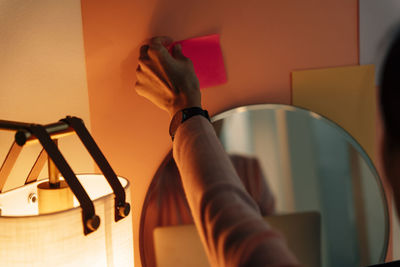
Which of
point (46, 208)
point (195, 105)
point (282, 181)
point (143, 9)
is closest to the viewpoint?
point (46, 208)

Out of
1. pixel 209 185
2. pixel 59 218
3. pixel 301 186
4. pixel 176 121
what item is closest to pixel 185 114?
pixel 176 121

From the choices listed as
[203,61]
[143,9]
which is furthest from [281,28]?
[143,9]

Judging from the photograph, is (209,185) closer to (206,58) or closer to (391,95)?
(391,95)

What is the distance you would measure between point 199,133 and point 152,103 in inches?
9.2

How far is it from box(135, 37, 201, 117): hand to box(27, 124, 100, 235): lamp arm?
0.23 meters

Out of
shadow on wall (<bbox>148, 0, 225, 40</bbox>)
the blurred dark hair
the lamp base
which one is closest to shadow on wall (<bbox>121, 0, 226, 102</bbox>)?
shadow on wall (<bbox>148, 0, 225, 40</bbox>)

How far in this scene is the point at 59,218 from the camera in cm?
46

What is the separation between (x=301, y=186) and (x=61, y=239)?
57 cm

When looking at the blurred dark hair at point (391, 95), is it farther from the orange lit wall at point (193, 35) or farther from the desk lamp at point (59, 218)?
the orange lit wall at point (193, 35)

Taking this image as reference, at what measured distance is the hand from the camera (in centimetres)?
66

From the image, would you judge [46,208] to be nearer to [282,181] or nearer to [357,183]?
[282,181]

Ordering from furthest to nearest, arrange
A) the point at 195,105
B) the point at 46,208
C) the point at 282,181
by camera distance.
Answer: the point at 282,181
the point at 195,105
the point at 46,208

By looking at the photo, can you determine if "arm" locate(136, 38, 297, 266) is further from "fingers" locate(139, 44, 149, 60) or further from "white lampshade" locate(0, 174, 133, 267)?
"white lampshade" locate(0, 174, 133, 267)

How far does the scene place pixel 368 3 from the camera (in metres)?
0.92
